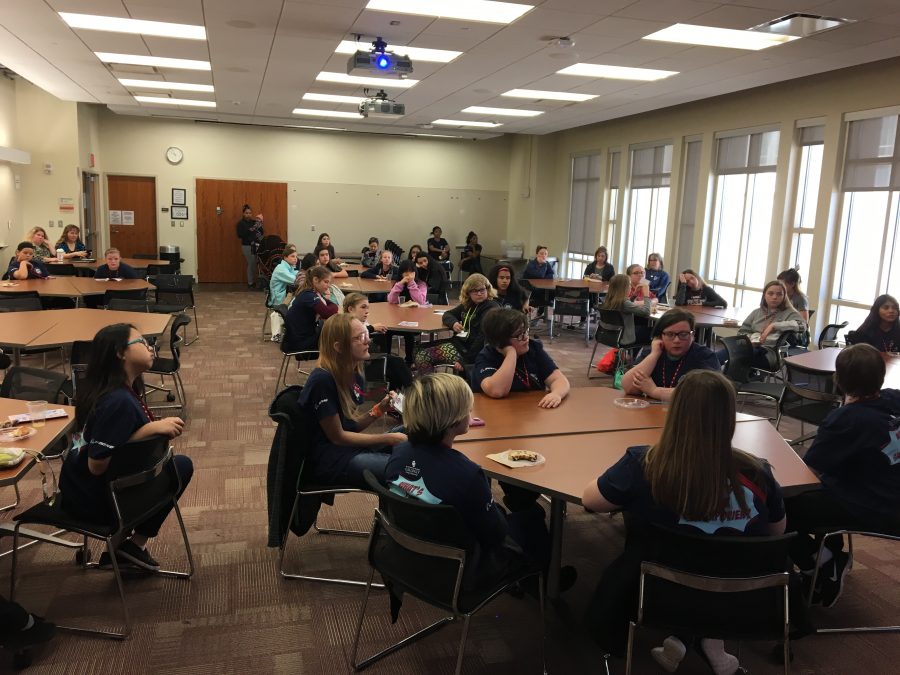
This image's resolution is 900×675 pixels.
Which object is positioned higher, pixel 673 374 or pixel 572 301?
A: pixel 673 374

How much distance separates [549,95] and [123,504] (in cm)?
842

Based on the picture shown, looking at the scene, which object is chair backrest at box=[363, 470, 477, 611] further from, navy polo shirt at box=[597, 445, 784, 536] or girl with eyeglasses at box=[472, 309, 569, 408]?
girl with eyeglasses at box=[472, 309, 569, 408]

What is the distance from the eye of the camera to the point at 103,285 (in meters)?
7.82

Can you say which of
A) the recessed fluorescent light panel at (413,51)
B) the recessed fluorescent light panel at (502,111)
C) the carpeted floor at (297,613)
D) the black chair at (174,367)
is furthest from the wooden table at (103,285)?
the recessed fluorescent light panel at (502,111)

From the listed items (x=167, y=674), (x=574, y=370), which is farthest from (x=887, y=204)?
(x=167, y=674)

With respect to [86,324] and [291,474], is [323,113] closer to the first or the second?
[86,324]

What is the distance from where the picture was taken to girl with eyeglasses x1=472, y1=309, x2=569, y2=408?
12.0 ft

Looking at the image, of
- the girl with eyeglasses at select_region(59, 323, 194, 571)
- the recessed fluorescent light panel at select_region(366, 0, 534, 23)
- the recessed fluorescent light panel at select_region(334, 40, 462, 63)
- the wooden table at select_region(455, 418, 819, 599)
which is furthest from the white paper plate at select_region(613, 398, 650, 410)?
the recessed fluorescent light panel at select_region(334, 40, 462, 63)

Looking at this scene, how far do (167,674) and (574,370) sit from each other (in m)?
6.10

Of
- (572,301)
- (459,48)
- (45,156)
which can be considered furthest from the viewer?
(45,156)

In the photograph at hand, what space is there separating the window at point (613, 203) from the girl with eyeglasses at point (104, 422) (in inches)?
444

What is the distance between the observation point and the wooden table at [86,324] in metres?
4.92

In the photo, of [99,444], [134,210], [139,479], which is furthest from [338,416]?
[134,210]

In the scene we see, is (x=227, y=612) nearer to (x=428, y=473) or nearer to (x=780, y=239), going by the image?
(x=428, y=473)
